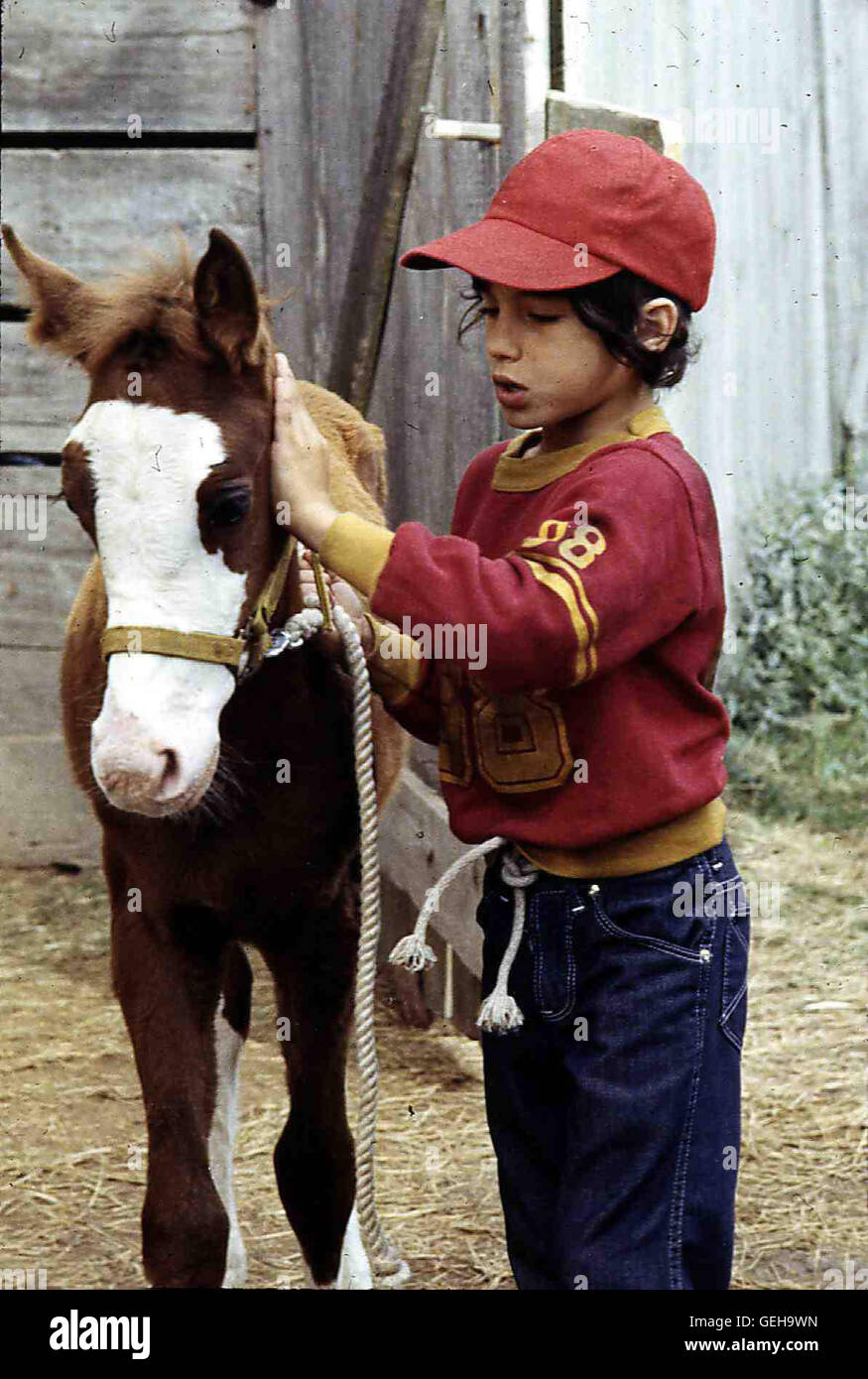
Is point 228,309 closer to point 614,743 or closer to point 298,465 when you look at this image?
point 298,465

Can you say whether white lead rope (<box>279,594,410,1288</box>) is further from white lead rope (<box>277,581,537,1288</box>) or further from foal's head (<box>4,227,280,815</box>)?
foal's head (<box>4,227,280,815</box>)

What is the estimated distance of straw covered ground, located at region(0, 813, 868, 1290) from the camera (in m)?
3.10

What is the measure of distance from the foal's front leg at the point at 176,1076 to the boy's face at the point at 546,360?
964 millimetres

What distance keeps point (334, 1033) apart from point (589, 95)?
2.16m

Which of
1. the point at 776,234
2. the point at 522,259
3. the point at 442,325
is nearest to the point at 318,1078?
the point at 522,259

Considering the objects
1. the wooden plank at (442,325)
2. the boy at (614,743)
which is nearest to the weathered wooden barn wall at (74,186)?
the wooden plank at (442,325)

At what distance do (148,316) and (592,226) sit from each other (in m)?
0.55

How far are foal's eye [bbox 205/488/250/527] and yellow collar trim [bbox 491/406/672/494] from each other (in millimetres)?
346

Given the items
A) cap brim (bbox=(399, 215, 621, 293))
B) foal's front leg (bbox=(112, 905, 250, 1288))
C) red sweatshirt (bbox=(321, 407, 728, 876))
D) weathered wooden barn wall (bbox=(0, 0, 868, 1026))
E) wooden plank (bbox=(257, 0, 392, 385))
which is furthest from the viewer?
wooden plank (bbox=(257, 0, 392, 385))

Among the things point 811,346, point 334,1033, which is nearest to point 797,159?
point 811,346

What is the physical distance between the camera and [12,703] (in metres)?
5.33

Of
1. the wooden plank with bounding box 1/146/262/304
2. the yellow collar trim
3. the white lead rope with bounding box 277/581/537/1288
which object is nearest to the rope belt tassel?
the white lead rope with bounding box 277/581/537/1288

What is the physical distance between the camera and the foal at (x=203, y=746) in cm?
194
